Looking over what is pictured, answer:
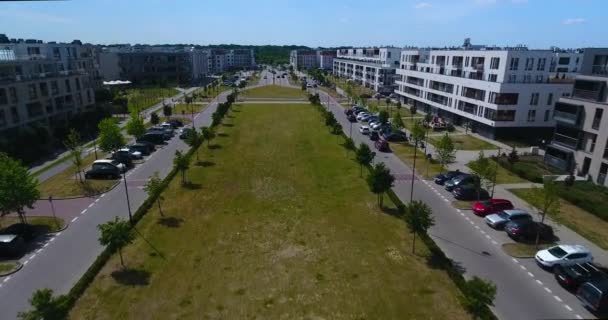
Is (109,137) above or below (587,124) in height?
below

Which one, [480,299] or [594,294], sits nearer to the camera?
[480,299]

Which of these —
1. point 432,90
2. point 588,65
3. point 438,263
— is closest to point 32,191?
point 438,263

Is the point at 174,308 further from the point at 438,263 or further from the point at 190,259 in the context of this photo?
the point at 438,263

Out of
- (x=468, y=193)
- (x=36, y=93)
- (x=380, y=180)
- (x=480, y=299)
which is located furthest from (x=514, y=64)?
(x=36, y=93)

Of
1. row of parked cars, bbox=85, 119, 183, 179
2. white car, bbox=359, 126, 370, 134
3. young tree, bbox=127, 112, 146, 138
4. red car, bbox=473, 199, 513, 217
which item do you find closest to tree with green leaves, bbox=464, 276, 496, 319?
red car, bbox=473, 199, 513, 217

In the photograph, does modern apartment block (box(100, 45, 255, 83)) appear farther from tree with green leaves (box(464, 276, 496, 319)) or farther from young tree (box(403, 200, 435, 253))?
tree with green leaves (box(464, 276, 496, 319))

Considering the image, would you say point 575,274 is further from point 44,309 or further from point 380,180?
point 44,309

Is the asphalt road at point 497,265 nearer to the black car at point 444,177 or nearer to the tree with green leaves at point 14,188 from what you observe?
the black car at point 444,177
